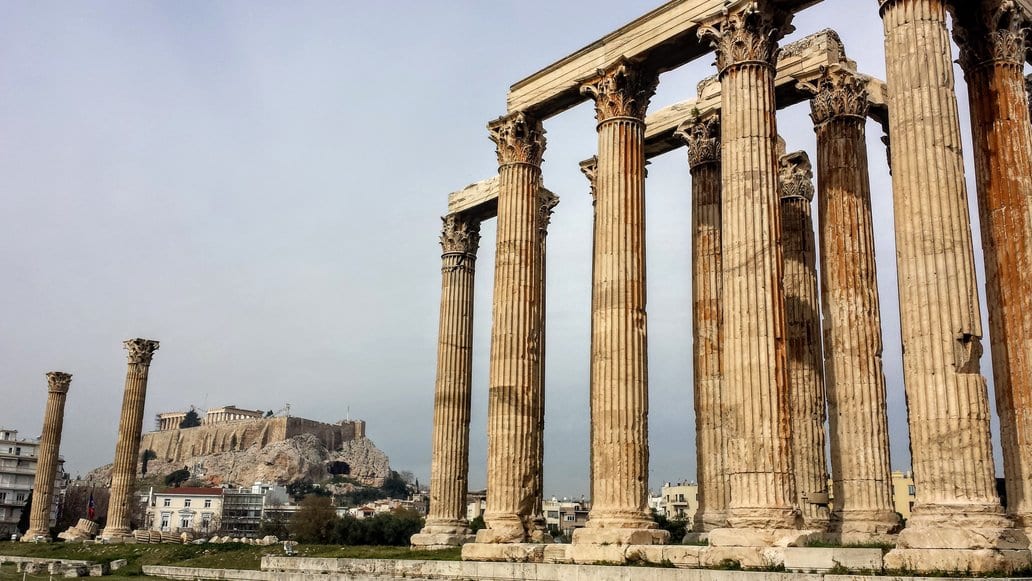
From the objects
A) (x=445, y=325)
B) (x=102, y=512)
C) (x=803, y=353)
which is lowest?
(x=102, y=512)

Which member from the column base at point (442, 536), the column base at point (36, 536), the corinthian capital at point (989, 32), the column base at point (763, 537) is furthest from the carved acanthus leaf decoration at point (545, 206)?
the column base at point (36, 536)

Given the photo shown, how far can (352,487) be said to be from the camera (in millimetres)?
193250

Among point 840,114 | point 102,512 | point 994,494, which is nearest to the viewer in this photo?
point 994,494

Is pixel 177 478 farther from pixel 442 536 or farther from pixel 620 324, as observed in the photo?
pixel 620 324

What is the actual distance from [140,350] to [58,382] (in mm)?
9409

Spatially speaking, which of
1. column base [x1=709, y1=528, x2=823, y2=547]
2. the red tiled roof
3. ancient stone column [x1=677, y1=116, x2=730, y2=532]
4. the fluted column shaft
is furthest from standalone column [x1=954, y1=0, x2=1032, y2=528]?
the red tiled roof

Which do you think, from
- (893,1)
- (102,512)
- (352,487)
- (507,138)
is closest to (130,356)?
(507,138)

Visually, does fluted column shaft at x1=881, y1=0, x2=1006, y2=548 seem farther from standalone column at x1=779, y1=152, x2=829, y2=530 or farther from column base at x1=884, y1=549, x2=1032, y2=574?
standalone column at x1=779, y1=152, x2=829, y2=530

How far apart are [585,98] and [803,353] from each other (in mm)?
9170

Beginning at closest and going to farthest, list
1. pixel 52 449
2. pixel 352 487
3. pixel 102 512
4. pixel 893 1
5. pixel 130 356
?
1. pixel 893 1
2. pixel 130 356
3. pixel 52 449
4. pixel 102 512
5. pixel 352 487

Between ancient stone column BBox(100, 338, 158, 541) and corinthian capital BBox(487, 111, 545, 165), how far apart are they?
104ft

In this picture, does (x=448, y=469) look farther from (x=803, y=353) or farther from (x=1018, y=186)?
(x=1018, y=186)

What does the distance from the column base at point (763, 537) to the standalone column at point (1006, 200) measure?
4.53 meters

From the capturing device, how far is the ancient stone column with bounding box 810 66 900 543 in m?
19.7
